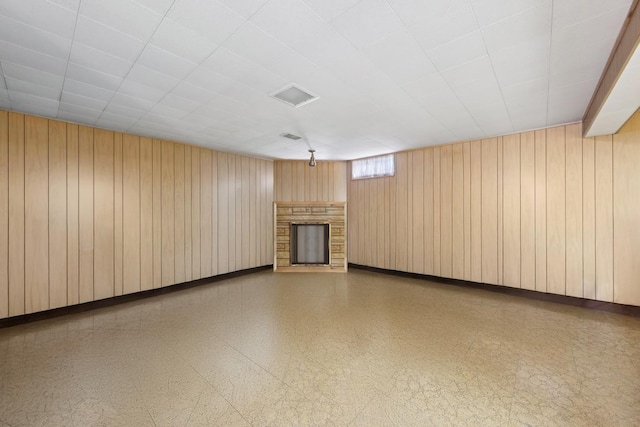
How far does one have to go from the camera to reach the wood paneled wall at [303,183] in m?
6.14

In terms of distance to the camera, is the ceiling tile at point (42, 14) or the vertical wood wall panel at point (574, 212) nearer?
the ceiling tile at point (42, 14)

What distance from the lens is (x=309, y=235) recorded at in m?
6.20

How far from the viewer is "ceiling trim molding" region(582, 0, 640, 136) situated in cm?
158

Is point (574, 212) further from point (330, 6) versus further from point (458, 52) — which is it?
point (330, 6)

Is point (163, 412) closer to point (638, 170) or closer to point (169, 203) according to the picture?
point (169, 203)

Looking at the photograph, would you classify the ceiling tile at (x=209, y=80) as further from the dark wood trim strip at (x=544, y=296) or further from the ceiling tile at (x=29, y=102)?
Result: the dark wood trim strip at (x=544, y=296)

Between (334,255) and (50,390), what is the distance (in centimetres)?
475

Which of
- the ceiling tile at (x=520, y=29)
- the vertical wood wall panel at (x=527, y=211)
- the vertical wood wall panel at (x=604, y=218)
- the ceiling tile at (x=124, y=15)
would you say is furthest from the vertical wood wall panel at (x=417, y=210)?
the ceiling tile at (x=124, y=15)

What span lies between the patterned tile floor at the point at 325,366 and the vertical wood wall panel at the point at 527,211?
48 cm

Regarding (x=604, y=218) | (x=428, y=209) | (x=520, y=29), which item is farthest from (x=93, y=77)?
(x=604, y=218)

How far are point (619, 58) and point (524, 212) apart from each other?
8.63ft

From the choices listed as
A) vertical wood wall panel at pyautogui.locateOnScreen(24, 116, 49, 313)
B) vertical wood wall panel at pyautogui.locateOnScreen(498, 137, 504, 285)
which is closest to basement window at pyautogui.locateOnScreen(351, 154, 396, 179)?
vertical wood wall panel at pyautogui.locateOnScreen(498, 137, 504, 285)

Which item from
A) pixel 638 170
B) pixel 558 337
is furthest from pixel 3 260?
pixel 638 170

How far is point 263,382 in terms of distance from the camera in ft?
6.67
